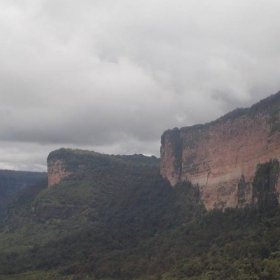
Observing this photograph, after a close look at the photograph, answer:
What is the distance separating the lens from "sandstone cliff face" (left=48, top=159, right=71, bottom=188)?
4990 inches

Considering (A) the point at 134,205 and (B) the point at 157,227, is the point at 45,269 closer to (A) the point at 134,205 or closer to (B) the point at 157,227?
(B) the point at 157,227

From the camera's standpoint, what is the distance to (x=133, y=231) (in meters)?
79.5

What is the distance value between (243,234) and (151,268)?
1124cm

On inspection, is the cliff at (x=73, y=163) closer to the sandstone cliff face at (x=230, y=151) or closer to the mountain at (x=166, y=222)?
the mountain at (x=166, y=222)

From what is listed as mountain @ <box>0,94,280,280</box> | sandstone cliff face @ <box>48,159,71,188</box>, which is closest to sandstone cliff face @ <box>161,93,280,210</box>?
mountain @ <box>0,94,280,280</box>

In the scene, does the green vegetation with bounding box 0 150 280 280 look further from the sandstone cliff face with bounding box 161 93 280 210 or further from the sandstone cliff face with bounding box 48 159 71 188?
the sandstone cliff face with bounding box 48 159 71 188

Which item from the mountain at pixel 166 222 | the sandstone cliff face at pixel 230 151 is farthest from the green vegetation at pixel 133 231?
the sandstone cliff face at pixel 230 151

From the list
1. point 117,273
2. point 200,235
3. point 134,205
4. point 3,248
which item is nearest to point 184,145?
point 134,205

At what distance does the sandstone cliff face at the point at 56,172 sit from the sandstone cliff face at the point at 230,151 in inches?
1921

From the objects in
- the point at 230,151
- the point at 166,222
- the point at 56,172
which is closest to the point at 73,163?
the point at 56,172

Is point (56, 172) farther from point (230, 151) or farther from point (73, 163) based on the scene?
point (230, 151)

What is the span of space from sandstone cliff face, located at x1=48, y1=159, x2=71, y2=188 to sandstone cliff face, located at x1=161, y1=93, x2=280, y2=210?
1921 inches

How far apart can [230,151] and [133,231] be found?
23.9 metres

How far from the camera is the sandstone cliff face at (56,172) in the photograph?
126750 mm
